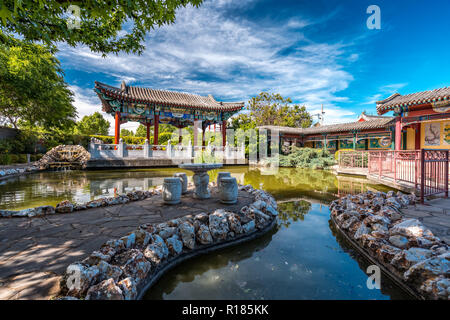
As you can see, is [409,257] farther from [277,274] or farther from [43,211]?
[43,211]

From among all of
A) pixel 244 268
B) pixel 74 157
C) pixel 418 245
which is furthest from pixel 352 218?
pixel 74 157

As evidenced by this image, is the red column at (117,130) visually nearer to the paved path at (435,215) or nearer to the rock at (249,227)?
the rock at (249,227)

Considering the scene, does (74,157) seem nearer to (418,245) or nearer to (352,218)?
(352,218)

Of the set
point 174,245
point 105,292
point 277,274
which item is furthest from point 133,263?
point 277,274

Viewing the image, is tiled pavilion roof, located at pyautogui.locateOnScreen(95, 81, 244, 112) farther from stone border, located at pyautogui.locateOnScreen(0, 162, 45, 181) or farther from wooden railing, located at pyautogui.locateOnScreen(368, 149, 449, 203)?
wooden railing, located at pyautogui.locateOnScreen(368, 149, 449, 203)

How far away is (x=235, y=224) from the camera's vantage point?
3.14m

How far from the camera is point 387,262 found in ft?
7.80

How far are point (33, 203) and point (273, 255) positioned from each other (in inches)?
214

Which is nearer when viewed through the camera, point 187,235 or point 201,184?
point 187,235

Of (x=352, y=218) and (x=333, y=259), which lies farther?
(x=352, y=218)

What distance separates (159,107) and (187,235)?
1418 centimetres

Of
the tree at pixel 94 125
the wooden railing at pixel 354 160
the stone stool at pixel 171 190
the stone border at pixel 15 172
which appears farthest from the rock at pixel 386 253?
the tree at pixel 94 125

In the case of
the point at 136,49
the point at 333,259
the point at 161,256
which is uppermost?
the point at 136,49

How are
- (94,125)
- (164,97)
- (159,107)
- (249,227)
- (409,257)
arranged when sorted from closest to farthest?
(409,257), (249,227), (159,107), (164,97), (94,125)
